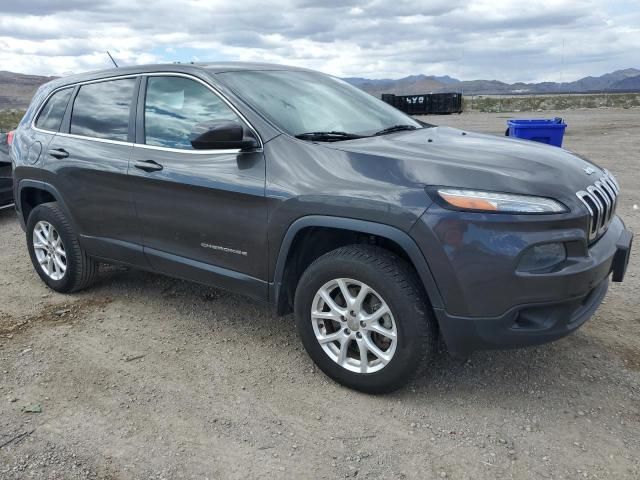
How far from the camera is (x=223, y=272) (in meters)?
3.69

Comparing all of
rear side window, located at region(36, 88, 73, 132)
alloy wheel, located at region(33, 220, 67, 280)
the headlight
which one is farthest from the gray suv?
alloy wheel, located at region(33, 220, 67, 280)

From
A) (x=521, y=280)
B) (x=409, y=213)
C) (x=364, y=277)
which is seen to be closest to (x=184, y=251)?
(x=364, y=277)

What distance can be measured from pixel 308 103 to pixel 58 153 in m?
2.12

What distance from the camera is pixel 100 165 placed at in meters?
4.21

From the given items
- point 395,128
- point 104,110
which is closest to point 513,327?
point 395,128

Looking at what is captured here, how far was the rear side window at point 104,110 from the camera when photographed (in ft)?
13.7

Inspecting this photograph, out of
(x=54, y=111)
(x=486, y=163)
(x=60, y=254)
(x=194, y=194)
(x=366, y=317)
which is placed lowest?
(x=60, y=254)

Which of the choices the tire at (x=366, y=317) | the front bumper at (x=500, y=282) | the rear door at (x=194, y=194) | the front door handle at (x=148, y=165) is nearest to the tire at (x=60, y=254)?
the rear door at (x=194, y=194)

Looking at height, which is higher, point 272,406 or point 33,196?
point 33,196

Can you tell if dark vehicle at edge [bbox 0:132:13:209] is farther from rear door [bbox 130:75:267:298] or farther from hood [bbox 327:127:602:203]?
hood [bbox 327:127:602:203]

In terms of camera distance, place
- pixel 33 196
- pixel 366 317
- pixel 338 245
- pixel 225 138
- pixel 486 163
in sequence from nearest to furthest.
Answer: pixel 486 163 < pixel 366 317 < pixel 225 138 < pixel 338 245 < pixel 33 196

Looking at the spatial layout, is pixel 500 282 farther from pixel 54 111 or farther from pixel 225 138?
pixel 54 111

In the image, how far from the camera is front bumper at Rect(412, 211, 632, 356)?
8.91 feet

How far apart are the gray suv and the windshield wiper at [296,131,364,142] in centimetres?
1
